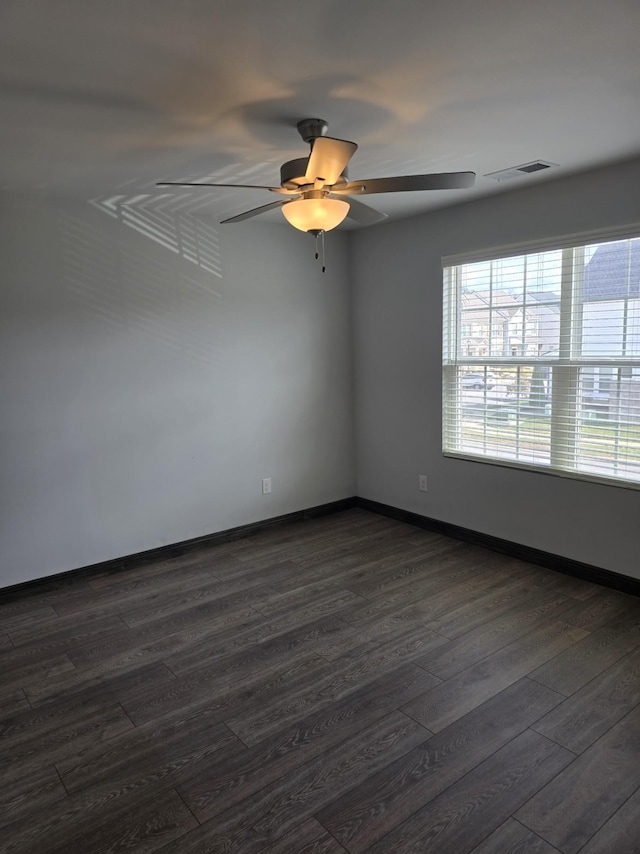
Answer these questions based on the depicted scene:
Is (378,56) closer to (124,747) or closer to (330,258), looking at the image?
(124,747)

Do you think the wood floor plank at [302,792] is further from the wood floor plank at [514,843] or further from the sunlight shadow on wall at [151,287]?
the sunlight shadow on wall at [151,287]

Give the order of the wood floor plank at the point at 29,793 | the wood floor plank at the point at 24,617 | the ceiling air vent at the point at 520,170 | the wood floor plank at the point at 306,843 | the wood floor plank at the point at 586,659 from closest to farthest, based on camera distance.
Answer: the wood floor plank at the point at 306,843
the wood floor plank at the point at 29,793
the wood floor plank at the point at 586,659
the ceiling air vent at the point at 520,170
the wood floor plank at the point at 24,617

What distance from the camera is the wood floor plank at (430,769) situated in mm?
1851

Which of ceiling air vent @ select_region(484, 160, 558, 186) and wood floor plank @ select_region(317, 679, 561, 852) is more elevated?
ceiling air vent @ select_region(484, 160, 558, 186)

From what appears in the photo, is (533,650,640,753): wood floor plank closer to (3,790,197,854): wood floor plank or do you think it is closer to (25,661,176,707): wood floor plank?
(3,790,197,854): wood floor plank

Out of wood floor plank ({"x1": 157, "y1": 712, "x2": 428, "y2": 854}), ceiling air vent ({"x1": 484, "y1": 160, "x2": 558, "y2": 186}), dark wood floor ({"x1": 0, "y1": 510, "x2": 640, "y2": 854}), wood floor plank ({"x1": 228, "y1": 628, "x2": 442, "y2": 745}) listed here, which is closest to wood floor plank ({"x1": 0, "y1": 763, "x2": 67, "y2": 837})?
dark wood floor ({"x1": 0, "y1": 510, "x2": 640, "y2": 854})

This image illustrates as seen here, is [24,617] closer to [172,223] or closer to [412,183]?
[172,223]

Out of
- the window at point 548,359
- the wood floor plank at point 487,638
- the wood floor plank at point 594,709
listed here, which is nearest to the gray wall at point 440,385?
the window at point 548,359

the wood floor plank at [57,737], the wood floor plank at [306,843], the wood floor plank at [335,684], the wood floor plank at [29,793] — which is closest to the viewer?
the wood floor plank at [306,843]

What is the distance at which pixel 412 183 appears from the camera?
7.46ft

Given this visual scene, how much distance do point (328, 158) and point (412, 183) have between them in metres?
0.37

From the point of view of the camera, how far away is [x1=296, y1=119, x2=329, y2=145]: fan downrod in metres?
2.39

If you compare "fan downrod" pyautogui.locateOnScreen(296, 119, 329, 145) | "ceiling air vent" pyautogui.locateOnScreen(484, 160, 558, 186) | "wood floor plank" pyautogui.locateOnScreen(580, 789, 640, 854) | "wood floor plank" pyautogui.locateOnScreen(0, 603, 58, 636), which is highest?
"ceiling air vent" pyautogui.locateOnScreen(484, 160, 558, 186)

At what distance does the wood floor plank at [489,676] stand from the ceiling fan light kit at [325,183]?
2055 millimetres
